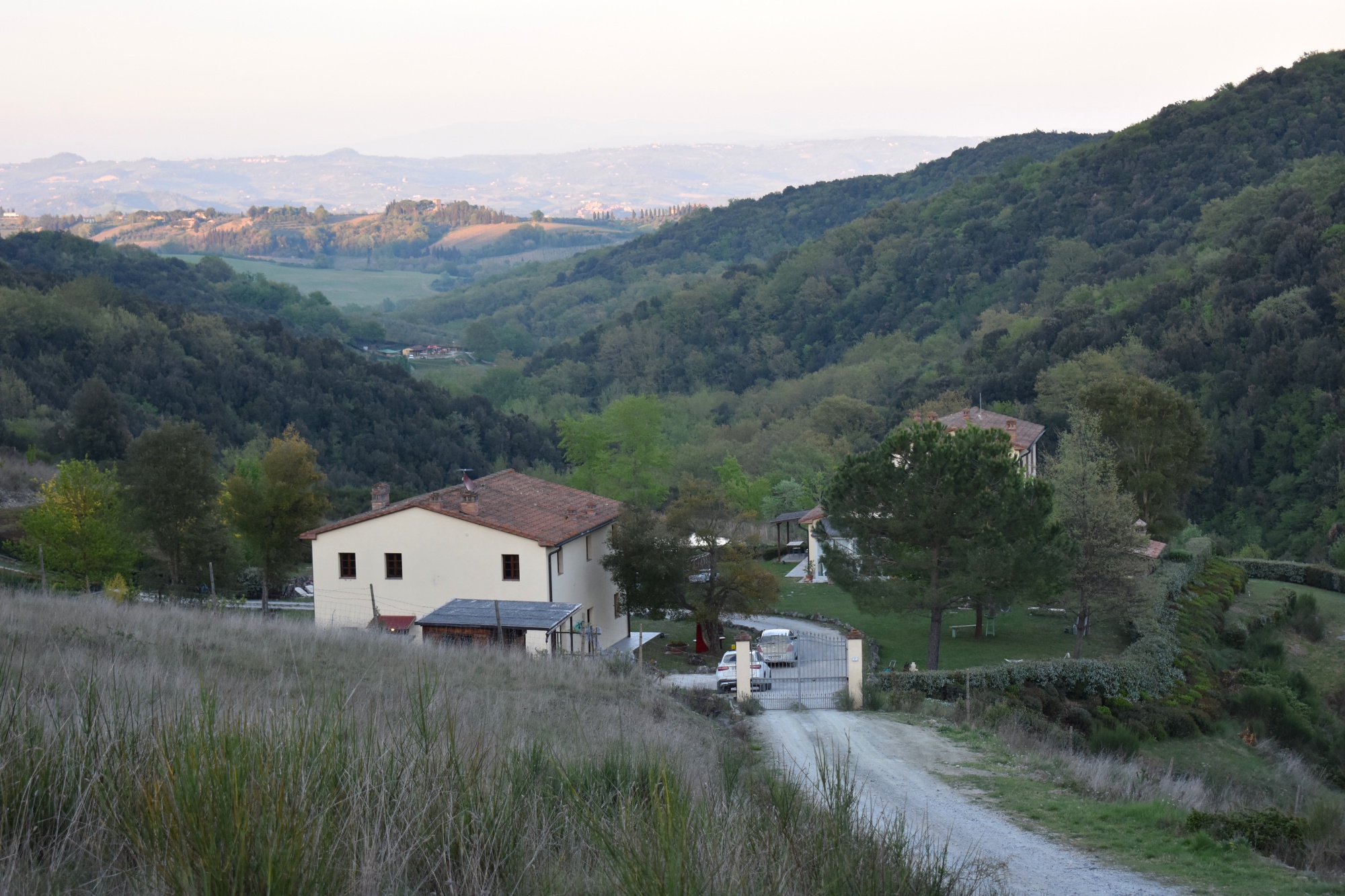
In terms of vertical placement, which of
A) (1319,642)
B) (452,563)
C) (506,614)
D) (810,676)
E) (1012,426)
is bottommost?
(1319,642)

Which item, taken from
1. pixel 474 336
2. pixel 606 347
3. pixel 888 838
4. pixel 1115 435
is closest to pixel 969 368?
pixel 1115 435

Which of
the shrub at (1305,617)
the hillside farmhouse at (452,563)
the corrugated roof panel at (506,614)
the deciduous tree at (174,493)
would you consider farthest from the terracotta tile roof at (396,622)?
the shrub at (1305,617)

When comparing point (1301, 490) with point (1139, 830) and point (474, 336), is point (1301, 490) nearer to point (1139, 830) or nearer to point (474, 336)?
point (1139, 830)

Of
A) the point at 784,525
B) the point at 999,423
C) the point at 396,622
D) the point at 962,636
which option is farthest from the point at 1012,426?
the point at 396,622

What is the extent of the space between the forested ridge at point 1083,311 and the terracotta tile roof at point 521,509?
23477 millimetres

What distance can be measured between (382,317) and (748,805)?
170 m

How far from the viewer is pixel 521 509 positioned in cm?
2805

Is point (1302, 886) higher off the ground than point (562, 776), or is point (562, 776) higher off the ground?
point (562, 776)

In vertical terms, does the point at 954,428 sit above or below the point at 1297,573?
above

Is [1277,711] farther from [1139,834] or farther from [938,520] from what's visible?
[1139,834]

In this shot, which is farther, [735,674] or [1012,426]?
[1012,426]

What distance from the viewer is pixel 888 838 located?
466cm

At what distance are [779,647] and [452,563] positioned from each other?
26.6 feet

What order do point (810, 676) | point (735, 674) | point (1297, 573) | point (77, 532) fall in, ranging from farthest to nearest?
point (1297, 573)
point (77, 532)
point (810, 676)
point (735, 674)
